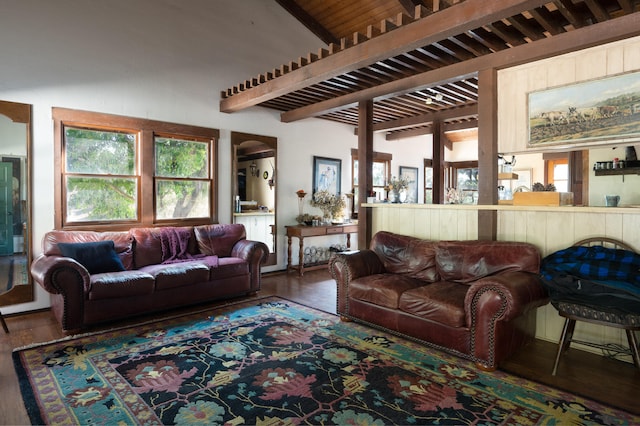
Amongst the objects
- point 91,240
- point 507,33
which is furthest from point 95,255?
point 507,33

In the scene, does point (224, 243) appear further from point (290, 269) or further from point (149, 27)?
point (149, 27)

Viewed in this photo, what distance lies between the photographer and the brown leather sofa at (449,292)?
2822 mm

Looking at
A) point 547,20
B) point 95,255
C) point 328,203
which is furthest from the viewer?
point 328,203

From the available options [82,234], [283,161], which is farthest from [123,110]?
[283,161]

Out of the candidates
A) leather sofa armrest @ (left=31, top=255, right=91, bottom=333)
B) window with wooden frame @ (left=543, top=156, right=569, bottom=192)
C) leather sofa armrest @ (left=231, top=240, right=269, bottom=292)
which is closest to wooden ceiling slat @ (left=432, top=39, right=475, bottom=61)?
leather sofa armrest @ (left=231, top=240, right=269, bottom=292)

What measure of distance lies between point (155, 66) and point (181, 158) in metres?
1.25

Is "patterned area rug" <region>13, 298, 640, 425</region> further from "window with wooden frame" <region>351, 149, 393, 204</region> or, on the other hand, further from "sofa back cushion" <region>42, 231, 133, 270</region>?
"window with wooden frame" <region>351, 149, 393, 204</region>

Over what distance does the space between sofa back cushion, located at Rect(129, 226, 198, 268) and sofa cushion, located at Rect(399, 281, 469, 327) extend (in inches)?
120

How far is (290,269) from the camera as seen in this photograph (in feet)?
21.5

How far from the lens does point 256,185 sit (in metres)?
8.52

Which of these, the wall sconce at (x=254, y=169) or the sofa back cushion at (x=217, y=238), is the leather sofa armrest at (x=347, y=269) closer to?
the sofa back cushion at (x=217, y=238)

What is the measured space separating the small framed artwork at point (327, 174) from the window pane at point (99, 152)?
3182mm

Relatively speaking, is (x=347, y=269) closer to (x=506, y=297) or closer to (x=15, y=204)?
(x=506, y=297)

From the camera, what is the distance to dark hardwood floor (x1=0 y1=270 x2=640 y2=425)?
239cm
